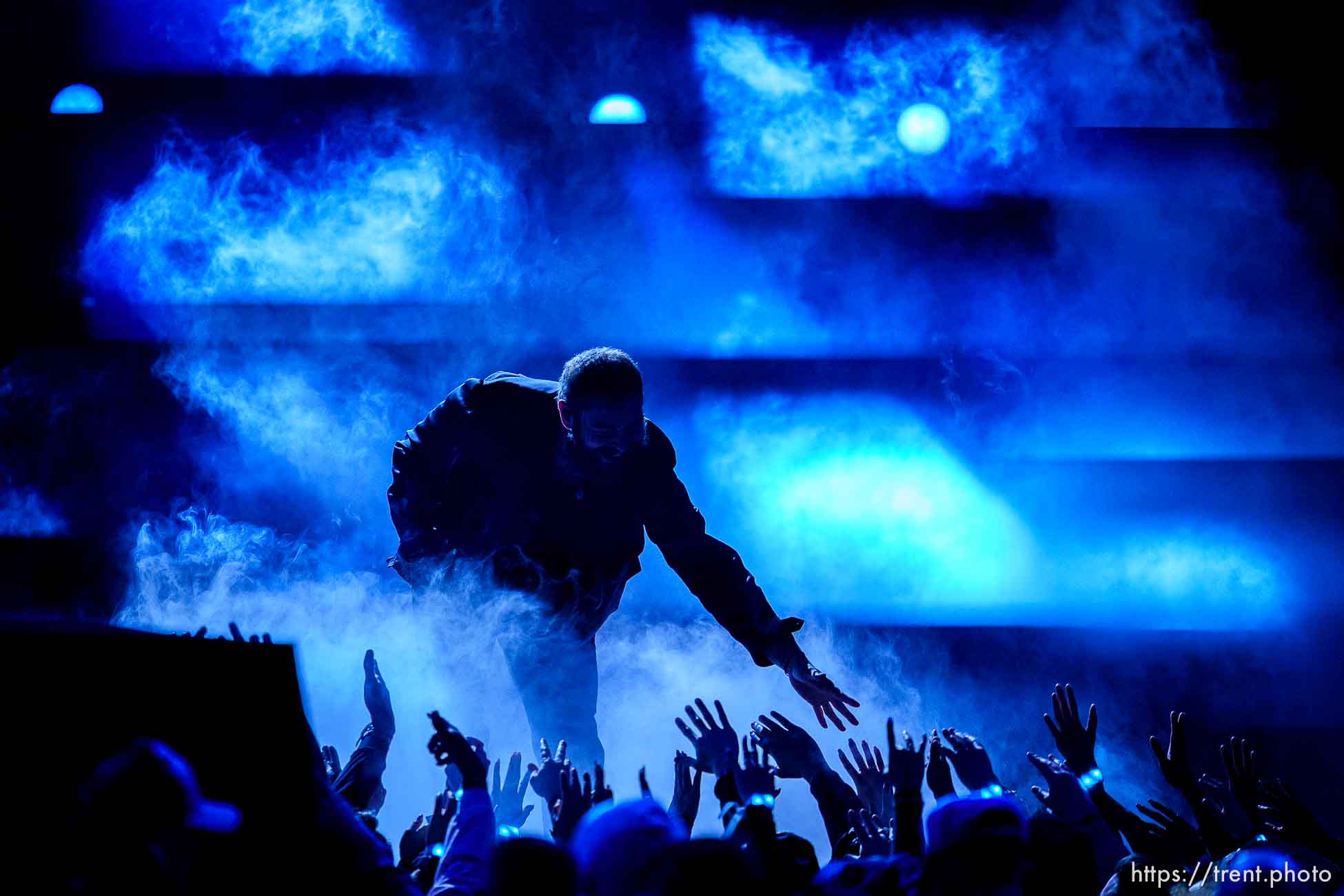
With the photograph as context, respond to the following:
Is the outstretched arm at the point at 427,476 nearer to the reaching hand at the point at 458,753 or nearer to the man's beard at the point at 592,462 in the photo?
the man's beard at the point at 592,462

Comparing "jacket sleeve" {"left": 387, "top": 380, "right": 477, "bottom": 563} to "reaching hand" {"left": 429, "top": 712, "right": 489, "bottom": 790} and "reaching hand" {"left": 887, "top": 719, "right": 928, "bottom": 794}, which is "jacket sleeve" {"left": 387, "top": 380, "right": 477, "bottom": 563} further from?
"reaching hand" {"left": 887, "top": 719, "right": 928, "bottom": 794}

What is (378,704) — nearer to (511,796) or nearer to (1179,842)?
(511,796)

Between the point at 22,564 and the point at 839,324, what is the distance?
13.2ft

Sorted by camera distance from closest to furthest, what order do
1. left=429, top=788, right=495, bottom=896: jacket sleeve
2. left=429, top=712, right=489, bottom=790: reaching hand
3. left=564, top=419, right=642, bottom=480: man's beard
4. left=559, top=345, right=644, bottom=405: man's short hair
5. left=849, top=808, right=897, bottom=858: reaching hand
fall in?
left=429, top=788, right=495, bottom=896: jacket sleeve < left=429, top=712, right=489, bottom=790: reaching hand < left=849, top=808, right=897, bottom=858: reaching hand < left=559, top=345, right=644, bottom=405: man's short hair < left=564, top=419, right=642, bottom=480: man's beard

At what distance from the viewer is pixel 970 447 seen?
5211mm

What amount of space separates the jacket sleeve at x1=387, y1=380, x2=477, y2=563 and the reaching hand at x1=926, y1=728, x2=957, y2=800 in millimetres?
2002

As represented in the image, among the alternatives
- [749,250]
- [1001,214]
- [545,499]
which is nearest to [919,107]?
[1001,214]

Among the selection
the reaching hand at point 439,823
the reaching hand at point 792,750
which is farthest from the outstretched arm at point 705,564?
the reaching hand at point 439,823

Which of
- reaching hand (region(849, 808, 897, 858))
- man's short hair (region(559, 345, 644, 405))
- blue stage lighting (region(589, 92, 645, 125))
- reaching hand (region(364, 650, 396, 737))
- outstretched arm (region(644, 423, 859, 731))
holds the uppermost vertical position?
blue stage lighting (region(589, 92, 645, 125))

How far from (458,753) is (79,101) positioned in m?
4.34

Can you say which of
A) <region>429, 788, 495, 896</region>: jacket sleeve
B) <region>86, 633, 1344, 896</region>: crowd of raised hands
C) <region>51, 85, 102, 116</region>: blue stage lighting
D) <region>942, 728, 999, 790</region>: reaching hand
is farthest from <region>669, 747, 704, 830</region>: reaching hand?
<region>51, 85, 102, 116</region>: blue stage lighting

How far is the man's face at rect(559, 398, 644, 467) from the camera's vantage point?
3605 millimetres

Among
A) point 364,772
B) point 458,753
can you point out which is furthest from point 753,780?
point 364,772

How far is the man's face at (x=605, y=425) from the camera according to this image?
142 inches
